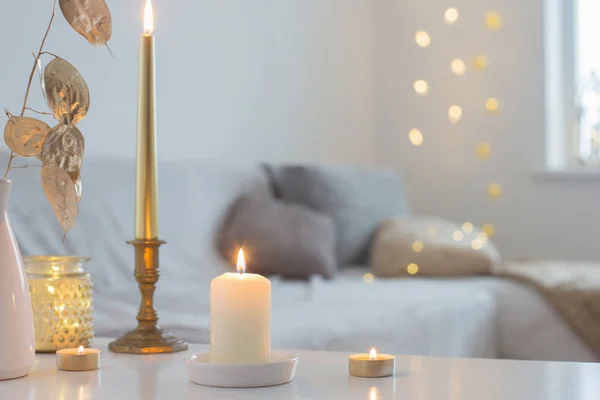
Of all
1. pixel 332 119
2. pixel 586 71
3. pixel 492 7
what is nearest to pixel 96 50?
pixel 332 119

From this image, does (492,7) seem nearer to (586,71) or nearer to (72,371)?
(586,71)

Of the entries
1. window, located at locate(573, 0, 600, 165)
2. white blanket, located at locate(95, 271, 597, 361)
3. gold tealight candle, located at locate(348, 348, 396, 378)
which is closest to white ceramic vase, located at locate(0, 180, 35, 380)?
gold tealight candle, located at locate(348, 348, 396, 378)

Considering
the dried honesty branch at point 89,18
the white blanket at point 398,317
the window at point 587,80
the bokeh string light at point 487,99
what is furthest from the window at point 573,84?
the dried honesty branch at point 89,18

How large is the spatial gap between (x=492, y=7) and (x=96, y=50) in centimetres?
203

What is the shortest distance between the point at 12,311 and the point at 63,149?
0.49 feet

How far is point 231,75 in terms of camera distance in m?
3.10

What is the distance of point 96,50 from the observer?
246 cm

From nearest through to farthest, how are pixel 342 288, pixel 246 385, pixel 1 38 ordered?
pixel 246 385, pixel 1 38, pixel 342 288

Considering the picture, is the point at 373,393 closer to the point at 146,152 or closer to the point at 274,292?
the point at 146,152

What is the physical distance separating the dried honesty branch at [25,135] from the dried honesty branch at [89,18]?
3.8 inches

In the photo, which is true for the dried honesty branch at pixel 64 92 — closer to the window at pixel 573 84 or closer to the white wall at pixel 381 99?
the white wall at pixel 381 99

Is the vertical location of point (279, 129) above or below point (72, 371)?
above

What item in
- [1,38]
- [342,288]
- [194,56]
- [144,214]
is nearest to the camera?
[144,214]

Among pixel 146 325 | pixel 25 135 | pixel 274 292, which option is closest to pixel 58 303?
pixel 146 325
